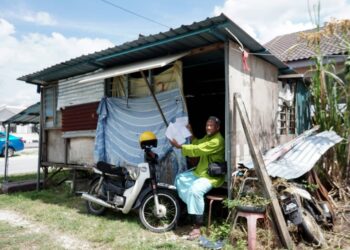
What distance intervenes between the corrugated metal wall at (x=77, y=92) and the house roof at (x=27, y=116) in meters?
1.60

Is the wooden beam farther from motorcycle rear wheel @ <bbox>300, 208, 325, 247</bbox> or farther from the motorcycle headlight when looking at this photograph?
motorcycle rear wheel @ <bbox>300, 208, 325, 247</bbox>

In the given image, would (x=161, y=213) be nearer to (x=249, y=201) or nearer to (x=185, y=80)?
(x=249, y=201)

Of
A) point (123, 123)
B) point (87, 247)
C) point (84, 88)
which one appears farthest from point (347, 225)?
point (84, 88)

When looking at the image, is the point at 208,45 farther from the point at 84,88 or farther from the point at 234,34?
the point at 84,88

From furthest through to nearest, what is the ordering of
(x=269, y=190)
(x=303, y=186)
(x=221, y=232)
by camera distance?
(x=303, y=186)
(x=221, y=232)
(x=269, y=190)

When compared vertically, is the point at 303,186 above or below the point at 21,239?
above

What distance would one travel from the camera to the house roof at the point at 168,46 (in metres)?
4.29

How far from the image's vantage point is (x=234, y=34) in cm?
452

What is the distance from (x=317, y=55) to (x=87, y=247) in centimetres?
515

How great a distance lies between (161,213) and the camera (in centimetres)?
452

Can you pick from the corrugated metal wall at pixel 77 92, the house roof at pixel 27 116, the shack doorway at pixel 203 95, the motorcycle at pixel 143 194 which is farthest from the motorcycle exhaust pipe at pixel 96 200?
the house roof at pixel 27 116

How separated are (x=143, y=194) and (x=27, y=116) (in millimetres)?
6812

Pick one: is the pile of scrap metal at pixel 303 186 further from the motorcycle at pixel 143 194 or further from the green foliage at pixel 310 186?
the motorcycle at pixel 143 194

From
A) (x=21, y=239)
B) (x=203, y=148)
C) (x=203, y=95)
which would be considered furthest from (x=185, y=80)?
(x=21, y=239)
